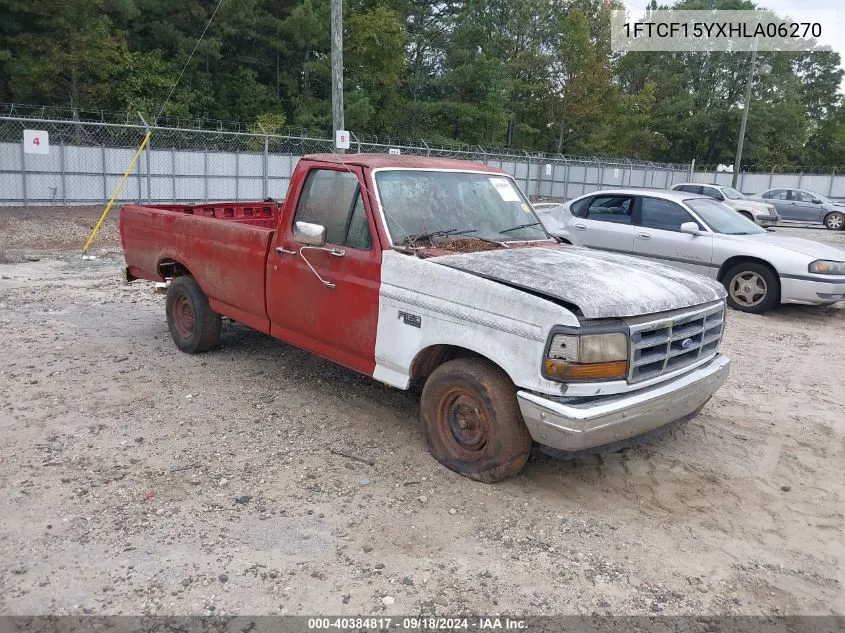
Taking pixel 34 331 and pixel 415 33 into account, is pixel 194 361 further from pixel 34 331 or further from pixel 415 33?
pixel 415 33

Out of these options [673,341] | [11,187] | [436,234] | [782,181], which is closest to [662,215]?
[436,234]

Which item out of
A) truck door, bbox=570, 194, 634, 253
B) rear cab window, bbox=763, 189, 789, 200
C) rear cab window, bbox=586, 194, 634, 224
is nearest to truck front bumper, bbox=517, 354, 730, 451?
truck door, bbox=570, 194, 634, 253

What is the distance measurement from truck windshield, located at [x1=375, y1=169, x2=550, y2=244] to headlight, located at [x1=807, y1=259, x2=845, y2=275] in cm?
535

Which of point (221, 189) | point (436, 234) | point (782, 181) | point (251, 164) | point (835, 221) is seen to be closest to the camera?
point (436, 234)

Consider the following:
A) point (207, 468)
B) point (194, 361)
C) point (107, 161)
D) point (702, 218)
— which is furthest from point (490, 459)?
point (107, 161)

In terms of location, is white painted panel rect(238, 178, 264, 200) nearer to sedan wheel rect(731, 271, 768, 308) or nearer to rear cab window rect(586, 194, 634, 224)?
rear cab window rect(586, 194, 634, 224)

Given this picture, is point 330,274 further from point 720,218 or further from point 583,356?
point 720,218

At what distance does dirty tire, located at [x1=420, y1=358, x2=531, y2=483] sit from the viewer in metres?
3.83

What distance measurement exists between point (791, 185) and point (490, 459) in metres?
49.2

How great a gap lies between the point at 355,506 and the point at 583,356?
1.53 metres

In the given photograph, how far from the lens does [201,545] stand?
3418 millimetres

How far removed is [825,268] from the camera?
8758 millimetres

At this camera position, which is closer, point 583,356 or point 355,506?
point 583,356

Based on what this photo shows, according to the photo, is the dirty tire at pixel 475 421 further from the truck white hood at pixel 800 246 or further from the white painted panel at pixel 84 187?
the white painted panel at pixel 84 187
